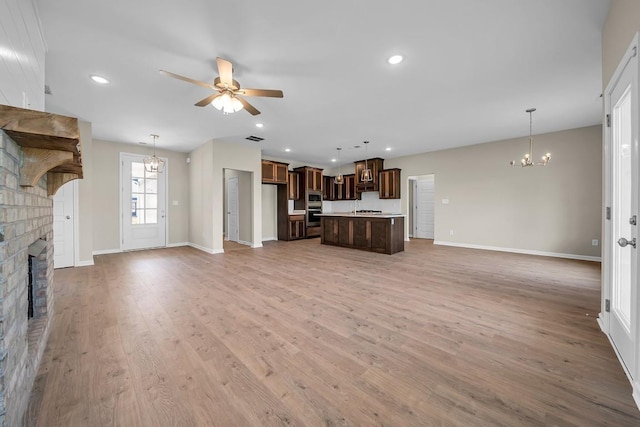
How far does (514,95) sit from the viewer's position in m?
3.50

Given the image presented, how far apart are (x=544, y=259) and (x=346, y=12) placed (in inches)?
234

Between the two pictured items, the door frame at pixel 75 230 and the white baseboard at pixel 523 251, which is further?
the white baseboard at pixel 523 251

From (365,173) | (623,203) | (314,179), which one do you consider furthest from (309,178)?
(623,203)

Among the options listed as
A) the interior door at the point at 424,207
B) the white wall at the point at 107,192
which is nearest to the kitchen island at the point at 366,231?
the interior door at the point at 424,207

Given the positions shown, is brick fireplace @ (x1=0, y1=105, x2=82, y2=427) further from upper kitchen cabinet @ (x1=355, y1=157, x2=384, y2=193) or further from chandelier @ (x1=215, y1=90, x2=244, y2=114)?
upper kitchen cabinet @ (x1=355, y1=157, x2=384, y2=193)

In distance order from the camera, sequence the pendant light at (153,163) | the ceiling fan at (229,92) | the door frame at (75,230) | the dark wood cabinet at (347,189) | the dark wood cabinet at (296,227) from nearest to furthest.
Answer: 1. the ceiling fan at (229,92)
2. the door frame at (75,230)
3. the pendant light at (153,163)
4. the dark wood cabinet at (296,227)
5. the dark wood cabinet at (347,189)

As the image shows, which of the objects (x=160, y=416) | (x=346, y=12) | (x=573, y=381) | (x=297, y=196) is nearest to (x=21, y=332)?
Result: (x=160, y=416)

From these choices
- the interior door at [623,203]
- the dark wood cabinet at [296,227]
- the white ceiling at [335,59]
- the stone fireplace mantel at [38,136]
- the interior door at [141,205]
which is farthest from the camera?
the dark wood cabinet at [296,227]

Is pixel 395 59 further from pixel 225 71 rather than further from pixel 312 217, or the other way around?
pixel 312 217

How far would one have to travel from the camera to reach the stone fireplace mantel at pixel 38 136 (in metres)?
1.01

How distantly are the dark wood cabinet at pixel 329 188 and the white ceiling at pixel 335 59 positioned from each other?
4658 millimetres

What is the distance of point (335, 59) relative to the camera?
103 inches

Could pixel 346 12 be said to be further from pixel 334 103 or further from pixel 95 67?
pixel 95 67

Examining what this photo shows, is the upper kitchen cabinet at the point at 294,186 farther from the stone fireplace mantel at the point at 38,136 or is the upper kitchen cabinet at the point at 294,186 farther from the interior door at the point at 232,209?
the stone fireplace mantel at the point at 38,136
